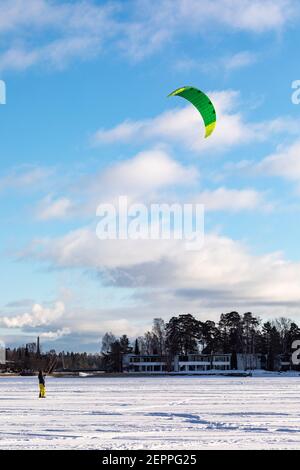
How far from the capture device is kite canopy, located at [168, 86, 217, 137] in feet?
62.6

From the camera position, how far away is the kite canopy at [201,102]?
1909 cm

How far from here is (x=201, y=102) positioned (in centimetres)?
1934

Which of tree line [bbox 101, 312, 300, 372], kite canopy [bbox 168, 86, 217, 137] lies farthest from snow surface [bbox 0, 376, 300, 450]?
tree line [bbox 101, 312, 300, 372]

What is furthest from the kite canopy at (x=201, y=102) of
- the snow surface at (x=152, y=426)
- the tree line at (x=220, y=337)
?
the tree line at (x=220, y=337)

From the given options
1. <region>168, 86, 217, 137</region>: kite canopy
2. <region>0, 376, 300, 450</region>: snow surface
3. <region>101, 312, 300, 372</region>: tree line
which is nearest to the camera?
<region>0, 376, 300, 450</region>: snow surface

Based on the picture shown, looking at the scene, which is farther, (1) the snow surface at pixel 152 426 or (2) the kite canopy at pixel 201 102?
(2) the kite canopy at pixel 201 102

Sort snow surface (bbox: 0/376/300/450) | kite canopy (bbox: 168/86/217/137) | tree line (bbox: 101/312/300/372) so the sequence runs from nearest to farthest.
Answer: snow surface (bbox: 0/376/300/450) < kite canopy (bbox: 168/86/217/137) < tree line (bbox: 101/312/300/372)

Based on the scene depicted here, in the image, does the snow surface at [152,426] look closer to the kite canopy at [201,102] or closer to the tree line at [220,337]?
the kite canopy at [201,102]

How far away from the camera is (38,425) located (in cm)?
1391

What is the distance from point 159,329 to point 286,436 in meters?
106

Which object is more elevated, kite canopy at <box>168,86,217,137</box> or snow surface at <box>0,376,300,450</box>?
kite canopy at <box>168,86,217,137</box>

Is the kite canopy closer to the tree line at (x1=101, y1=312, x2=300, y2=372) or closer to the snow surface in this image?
the snow surface

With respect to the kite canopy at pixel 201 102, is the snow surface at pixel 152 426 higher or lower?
lower
